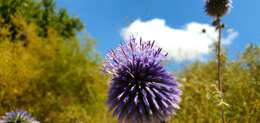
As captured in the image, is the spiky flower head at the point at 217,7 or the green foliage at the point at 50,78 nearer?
the spiky flower head at the point at 217,7

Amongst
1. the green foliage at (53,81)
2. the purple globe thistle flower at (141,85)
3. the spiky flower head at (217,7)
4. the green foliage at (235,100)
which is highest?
the green foliage at (53,81)

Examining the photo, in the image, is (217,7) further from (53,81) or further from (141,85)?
(53,81)

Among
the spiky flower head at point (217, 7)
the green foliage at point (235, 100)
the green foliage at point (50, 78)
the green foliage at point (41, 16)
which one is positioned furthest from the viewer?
the green foliage at point (41, 16)

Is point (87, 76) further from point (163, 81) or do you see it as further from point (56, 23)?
point (163, 81)

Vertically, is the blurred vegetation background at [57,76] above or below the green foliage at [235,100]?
above

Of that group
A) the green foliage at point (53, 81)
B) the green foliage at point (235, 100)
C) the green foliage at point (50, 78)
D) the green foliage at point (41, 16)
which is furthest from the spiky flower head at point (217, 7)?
the green foliage at point (41, 16)

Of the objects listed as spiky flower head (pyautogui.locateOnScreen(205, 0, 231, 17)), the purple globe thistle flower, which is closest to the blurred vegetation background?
spiky flower head (pyautogui.locateOnScreen(205, 0, 231, 17))

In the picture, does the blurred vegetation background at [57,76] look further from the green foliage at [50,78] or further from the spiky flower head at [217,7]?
the spiky flower head at [217,7]
